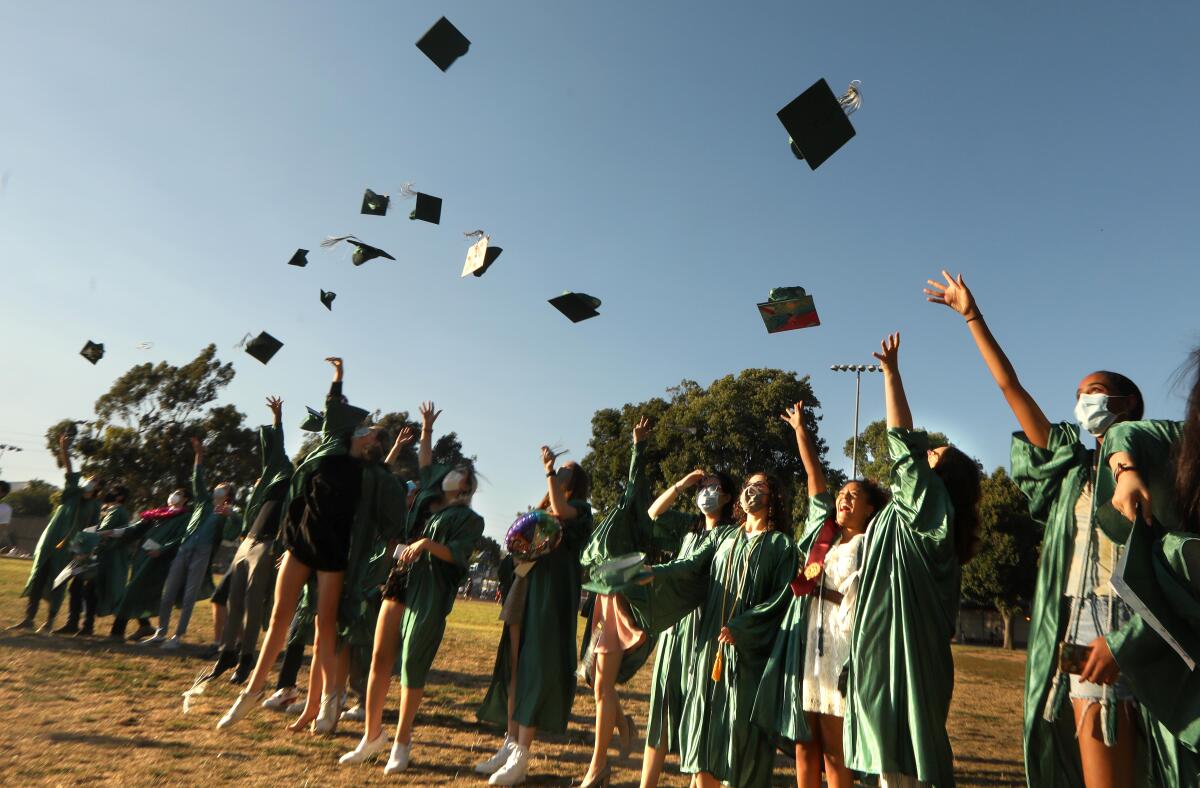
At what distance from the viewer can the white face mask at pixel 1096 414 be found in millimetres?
3150

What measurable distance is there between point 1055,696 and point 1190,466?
3.19 feet

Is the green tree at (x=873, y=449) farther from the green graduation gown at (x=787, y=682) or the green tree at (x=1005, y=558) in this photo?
the green graduation gown at (x=787, y=682)

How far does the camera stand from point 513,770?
199 inches

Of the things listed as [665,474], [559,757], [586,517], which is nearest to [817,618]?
[586,517]

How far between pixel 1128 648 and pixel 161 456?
34.0 metres

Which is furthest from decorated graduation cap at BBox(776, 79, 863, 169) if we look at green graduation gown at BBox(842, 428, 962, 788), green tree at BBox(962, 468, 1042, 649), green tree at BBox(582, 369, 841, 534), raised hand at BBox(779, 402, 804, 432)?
green tree at BBox(962, 468, 1042, 649)

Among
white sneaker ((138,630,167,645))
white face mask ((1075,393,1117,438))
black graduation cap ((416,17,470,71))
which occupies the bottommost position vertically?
white sneaker ((138,630,167,645))

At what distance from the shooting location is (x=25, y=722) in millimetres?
5398

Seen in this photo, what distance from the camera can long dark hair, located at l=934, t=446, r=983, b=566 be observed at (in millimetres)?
3883

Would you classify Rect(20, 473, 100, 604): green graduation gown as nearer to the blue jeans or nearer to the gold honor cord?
the blue jeans

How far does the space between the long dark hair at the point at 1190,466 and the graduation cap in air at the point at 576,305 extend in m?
5.95

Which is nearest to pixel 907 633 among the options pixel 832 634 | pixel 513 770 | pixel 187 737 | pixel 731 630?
pixel 832 634

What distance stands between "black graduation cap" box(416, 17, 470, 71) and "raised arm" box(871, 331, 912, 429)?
5905 millimetres

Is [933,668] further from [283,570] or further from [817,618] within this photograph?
[283,570]
